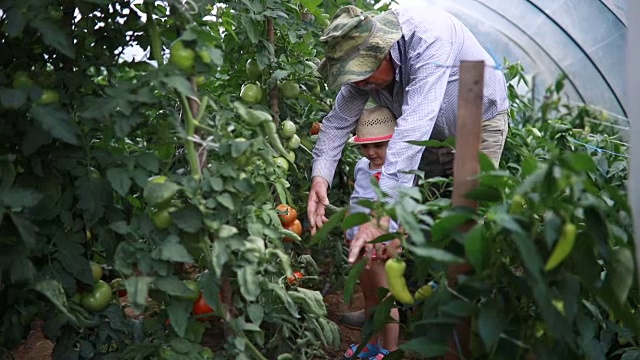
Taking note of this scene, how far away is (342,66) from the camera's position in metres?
2.32

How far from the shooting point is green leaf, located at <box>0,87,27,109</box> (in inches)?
66.6

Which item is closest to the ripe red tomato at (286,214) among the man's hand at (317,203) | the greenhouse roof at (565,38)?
the man's hand at (317,203)

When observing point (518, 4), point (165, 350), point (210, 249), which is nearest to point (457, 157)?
point (210, 249)

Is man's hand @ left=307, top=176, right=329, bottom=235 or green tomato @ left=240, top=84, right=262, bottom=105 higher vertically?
green tomato @ left=240, top=84, right=262, bottom=105

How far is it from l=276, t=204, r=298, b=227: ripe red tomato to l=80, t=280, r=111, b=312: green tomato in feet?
1.74

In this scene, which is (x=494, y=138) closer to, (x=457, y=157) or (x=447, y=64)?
(x=447, y=64)

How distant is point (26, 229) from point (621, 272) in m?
1.26

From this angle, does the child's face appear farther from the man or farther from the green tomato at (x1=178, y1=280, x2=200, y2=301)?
the green tomato at (x1=178, y1=280, x2=200, y2=301)

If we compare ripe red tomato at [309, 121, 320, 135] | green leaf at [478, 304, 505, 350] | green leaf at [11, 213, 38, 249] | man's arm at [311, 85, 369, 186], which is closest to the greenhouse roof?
ripe red tomato at [309, 121, 320, 135]

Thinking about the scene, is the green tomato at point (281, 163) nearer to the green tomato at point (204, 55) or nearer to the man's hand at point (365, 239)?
the man's hand at point (365, 239)

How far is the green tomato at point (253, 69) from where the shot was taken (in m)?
2.62

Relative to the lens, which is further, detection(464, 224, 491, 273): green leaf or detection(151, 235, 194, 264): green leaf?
detection(151, 235, 194, 264): green leaf

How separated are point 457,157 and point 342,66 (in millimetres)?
708

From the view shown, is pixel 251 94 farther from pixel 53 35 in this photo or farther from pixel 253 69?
pixel 53 35
